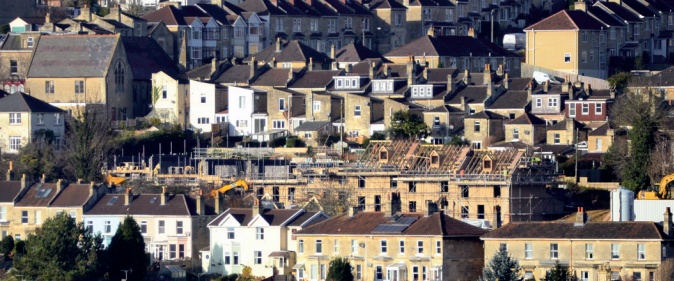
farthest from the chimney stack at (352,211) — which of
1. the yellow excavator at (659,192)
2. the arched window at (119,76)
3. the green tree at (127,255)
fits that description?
the arched window at (119,76)

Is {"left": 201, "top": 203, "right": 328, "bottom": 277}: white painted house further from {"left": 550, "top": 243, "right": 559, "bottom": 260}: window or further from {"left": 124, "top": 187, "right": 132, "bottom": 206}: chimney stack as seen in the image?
{"left": 550, "top": 243, "right": 559, "bottom": 260}: window

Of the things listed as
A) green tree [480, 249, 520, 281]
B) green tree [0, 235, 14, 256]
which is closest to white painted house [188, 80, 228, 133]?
green tree [0, 235, 14, 256]

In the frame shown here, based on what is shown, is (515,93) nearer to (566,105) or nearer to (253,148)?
(566,105)

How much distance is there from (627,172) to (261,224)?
1530 centimetres

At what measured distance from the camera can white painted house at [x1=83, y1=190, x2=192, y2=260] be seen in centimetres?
8612

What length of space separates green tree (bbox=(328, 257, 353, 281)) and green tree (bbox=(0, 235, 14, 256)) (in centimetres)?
1364

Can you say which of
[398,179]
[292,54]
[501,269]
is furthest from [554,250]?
[292,54]

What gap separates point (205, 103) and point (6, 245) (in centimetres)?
2710

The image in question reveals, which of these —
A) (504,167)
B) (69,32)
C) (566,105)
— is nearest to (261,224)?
(504,167)

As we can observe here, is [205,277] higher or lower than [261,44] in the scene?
lower

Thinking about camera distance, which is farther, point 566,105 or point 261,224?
point 566,105

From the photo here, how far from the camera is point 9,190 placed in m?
91.6

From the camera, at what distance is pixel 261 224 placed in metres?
83.6

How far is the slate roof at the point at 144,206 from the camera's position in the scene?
86750 mm
